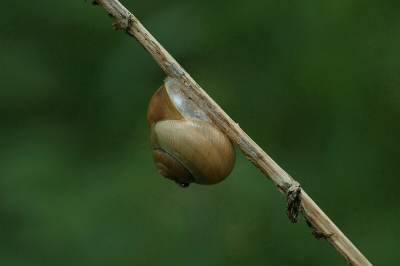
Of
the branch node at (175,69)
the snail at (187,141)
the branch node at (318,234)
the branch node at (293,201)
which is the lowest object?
the branch node at (318,234)

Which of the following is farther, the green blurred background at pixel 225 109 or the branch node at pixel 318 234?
the green blurred background at pixel 225 109

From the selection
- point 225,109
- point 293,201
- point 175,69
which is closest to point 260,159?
point 293,201

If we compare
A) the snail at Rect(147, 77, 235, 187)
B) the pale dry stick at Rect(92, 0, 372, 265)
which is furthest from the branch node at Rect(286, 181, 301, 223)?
the snail at Rect(147, 77, 235, 187)

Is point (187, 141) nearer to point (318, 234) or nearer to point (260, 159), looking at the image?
point (260, 159)

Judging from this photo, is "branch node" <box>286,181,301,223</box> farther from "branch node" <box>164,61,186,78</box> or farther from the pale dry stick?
"branch node" <box>164,61,186,78</box>

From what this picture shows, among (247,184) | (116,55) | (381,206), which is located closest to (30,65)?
(116,55)

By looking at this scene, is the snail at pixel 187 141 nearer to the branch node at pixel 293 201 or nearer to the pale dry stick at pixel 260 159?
the pale dry stick at pixel 260 159

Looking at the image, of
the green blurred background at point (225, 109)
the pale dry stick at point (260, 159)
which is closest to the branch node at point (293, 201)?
the pale dry stick at point (260, 159)
